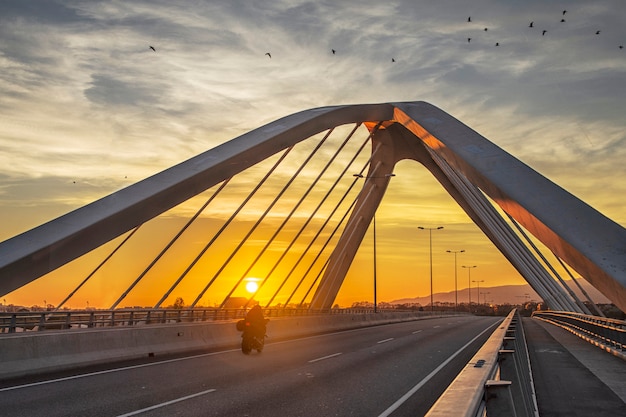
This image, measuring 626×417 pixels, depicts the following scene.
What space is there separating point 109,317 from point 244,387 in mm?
12366

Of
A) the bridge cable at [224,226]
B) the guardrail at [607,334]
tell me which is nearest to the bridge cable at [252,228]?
the bridge cable at [224,226]

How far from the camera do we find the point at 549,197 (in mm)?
17375

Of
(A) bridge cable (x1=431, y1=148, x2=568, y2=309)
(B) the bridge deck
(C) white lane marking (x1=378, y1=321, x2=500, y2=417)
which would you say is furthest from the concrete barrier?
(A) bridge cable (x1=431, y1=148, x2=568, y2=309)

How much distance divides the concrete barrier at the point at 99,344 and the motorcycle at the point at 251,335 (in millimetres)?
2203

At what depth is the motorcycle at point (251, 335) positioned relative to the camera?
19844 mm

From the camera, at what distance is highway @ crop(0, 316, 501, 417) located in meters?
10.3

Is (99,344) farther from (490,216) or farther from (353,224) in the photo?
(353,224)

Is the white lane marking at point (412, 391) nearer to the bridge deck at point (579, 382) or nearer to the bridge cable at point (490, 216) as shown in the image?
the bridge deck at point (579, 382)

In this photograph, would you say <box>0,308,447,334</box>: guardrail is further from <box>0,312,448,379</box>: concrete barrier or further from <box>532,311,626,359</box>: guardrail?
<box>532,311,626,359</box>: guardrail

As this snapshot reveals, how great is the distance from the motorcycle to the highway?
419 mm

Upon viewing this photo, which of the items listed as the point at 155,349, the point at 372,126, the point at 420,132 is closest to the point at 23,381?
the point at 155,349

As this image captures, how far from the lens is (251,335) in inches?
785

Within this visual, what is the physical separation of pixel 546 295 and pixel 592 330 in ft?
120

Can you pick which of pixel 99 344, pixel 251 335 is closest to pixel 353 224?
pixel 251 335
